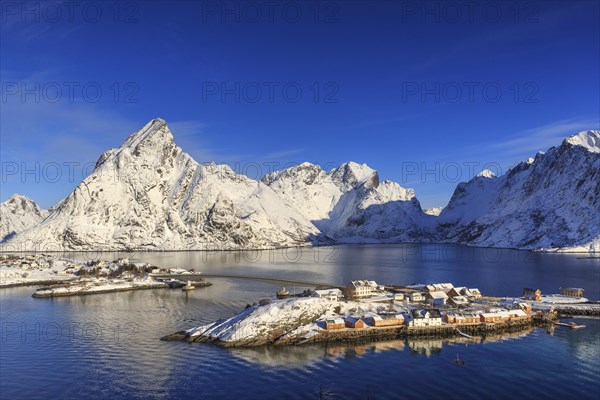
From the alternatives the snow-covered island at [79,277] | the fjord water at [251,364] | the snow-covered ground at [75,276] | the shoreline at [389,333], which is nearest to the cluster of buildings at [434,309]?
the shoreline at [389,333]

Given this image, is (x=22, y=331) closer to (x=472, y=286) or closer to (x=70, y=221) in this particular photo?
(x=472, y=286)

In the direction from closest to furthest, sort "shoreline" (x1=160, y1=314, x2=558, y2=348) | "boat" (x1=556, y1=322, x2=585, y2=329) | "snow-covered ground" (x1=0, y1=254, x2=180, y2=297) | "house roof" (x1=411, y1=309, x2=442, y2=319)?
"shoreline" (x1=160, y1=314, x2=558, y2=348) → "house roof" (x1=411, y1=309, x2=442, y2=319) → "boat" (x1=556, y1=322, x2=585, y2=329) → "snow-covered ground" (x1=0, y1=254, x2=180, y2=297)

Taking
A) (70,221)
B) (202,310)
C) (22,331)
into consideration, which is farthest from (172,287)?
(70,221)

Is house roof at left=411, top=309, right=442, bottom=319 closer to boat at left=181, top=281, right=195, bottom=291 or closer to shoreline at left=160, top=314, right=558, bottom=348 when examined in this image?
shoreline at left=160, top=314, right=558, bottom=348

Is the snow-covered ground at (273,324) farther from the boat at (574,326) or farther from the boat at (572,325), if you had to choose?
the boat at (574,326)

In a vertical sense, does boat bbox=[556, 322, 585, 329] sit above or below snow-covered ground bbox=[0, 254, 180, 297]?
below

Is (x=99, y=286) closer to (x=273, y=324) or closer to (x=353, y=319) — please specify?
(x=273, y=324)

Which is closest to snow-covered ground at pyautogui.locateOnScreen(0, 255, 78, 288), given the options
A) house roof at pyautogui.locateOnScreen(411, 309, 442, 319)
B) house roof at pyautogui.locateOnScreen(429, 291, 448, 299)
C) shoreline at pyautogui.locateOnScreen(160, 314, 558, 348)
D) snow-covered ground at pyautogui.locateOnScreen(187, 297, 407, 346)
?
shoreline at pyautogui.locateOnScreen(160, 314, 558, 348)

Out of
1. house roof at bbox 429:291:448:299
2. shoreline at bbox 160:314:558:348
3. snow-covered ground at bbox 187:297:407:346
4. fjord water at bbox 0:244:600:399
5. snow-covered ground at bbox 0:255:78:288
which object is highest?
snow-covered ground at bbox 0:255:78:288
